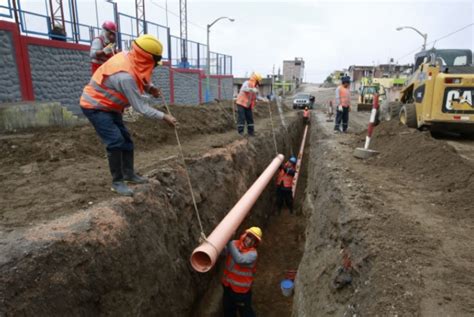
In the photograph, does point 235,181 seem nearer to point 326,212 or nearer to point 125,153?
point 326,212

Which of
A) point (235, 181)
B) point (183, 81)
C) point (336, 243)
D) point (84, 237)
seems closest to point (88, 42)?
point (183, 81)

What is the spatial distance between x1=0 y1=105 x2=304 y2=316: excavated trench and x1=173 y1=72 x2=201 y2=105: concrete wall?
11.9 metres

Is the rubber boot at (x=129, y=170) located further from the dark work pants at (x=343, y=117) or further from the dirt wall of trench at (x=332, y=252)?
the dark work pants at (x=343, y=117)

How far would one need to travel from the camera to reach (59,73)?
9.71 metres

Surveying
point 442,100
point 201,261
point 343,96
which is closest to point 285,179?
point 343,96

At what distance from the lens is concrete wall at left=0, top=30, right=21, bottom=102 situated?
774cm

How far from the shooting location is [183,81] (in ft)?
59.3

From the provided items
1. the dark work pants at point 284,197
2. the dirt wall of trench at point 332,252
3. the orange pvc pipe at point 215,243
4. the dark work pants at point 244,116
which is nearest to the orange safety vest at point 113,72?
the orange pvc pipe at point 215,243

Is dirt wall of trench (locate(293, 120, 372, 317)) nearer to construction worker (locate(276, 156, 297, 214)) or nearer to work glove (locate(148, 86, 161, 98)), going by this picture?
work glove (locate(148, 86, 161, 98))

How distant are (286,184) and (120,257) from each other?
7663mm

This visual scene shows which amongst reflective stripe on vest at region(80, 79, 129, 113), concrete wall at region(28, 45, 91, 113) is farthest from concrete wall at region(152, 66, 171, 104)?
reflective stripe on vest at region(80, 79, 129, 113)

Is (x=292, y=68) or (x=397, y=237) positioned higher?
(x=292, y=68)

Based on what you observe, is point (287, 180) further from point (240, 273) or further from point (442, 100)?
point (240, 273)

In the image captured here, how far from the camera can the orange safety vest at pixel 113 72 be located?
3705 millimetres
